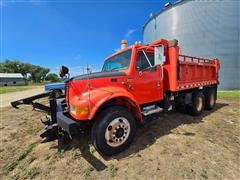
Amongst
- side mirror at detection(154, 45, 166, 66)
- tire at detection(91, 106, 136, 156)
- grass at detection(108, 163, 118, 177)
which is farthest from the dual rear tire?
grass at detection(108, 163, 118, 177)

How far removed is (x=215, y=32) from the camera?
46.6 ft

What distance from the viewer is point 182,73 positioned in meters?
4.68

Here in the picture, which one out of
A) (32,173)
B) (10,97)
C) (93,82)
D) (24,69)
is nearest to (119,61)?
(93,82)

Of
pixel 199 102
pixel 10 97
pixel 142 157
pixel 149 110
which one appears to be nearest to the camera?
pixel 142 157

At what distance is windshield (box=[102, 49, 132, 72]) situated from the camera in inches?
141

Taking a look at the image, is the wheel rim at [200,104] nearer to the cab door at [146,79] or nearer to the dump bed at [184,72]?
the dump bed at [184,72]

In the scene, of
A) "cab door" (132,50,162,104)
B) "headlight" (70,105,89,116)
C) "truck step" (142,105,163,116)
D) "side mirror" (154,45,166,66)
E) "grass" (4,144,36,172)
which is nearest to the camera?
"headlight" (70,105,89,116)

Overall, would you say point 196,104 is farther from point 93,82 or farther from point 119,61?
point 93,82

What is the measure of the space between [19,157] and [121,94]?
2.62 meters

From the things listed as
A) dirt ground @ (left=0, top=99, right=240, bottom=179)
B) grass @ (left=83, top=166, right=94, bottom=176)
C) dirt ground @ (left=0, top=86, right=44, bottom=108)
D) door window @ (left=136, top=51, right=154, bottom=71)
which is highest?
door window @ (left=136, top=51, right=154, bottom=71)

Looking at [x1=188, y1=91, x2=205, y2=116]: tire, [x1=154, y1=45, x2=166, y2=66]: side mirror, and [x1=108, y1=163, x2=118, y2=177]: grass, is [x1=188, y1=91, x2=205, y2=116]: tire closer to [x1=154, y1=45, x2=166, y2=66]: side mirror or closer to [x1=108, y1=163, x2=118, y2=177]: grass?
[x1=154, y1=45, x2=166, y2=66]: side mirror

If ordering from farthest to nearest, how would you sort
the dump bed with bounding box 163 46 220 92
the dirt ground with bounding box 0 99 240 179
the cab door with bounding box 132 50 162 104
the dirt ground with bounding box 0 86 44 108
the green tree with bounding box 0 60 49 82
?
the green tree with bounding box 0 60 49 82
the dirt ground with bounding box 0 86 44 108
the dump bed with bounding box 163 46 220 92
the cab door with bounding box 132 50 162 104
the dirt ground with bounding box 0 99 240 179

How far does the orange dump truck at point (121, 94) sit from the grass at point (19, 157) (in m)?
0.73

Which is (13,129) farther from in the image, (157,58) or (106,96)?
(157,58)
